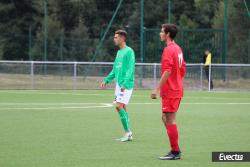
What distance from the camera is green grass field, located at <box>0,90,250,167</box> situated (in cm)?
1132

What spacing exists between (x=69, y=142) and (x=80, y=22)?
4079cm

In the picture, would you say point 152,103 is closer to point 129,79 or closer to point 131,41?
point 129,79

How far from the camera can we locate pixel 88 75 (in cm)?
3553

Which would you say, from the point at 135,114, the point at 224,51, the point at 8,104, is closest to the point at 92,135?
the point at 135,114

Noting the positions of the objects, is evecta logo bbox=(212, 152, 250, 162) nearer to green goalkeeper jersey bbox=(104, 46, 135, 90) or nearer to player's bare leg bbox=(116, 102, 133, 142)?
player's bare leg bbox=(116, 102, 133, 142)

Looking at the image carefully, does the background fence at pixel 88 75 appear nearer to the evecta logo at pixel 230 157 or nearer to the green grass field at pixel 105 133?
the green grass field at pixel 105 133

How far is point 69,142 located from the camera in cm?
1347

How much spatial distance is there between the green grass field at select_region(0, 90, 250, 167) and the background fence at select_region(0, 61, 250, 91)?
9.49m

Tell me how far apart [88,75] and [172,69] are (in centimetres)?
2429

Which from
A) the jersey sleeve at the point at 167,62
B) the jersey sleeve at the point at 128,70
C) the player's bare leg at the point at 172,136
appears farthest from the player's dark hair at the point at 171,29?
the jersey sleeve at the point at 128,70

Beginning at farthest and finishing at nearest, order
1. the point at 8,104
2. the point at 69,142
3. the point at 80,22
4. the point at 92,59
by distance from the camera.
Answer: the point at 80,22, the point at 92,59, the point at 8,104, the point at 69,142

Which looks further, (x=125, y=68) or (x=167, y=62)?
(x=125, y=68)

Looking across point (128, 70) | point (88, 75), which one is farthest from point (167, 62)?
point (88, 75)

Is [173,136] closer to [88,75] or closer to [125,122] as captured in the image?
[125,122]
